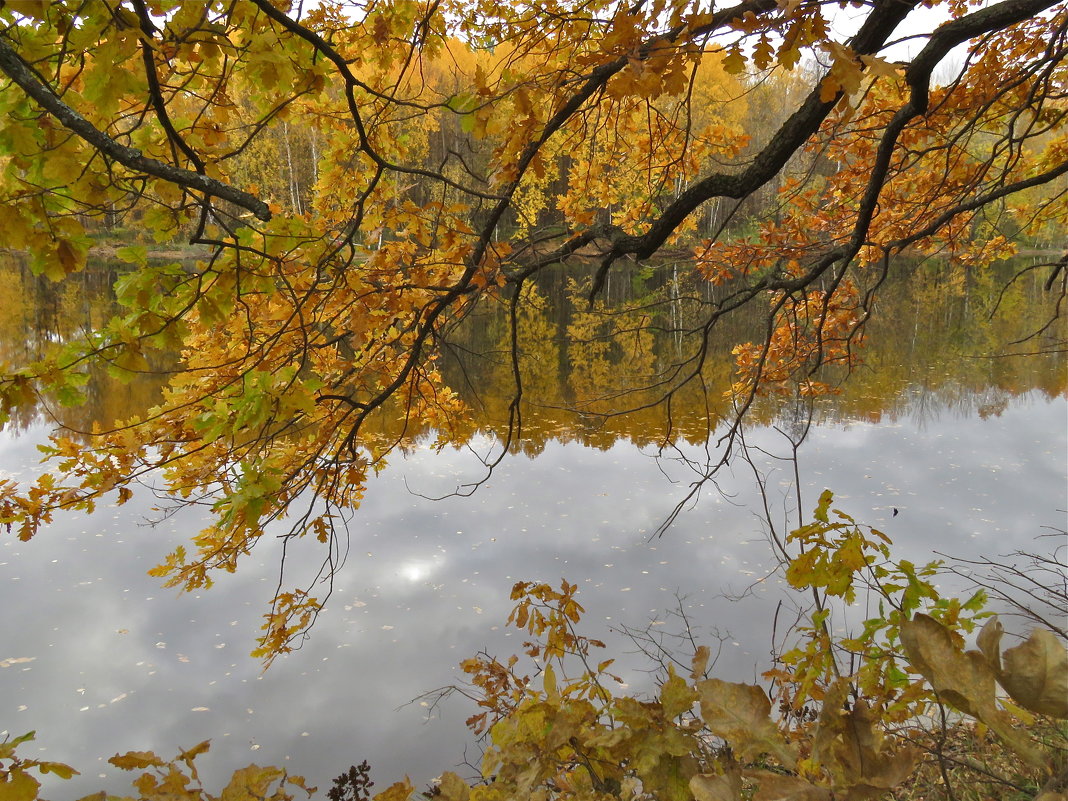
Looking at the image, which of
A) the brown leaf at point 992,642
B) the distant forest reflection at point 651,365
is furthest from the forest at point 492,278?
the distant forest reflection at point 651,365

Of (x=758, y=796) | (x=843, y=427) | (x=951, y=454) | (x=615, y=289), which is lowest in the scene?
(x=758, y=796)

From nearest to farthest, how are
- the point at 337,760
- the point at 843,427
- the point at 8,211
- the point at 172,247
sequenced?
1. the point at 8,211
2. the point at 337,760
3. the point at 843,427
4. the point at 172,247

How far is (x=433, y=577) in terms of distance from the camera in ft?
19.7

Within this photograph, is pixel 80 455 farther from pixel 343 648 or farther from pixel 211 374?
pixel 343 648

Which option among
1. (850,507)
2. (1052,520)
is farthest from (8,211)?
(1052,520)

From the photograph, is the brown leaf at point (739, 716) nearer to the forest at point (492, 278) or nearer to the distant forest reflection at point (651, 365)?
the forest at point (492, 278)

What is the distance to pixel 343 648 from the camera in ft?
16.6

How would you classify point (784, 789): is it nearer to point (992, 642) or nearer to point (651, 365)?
point (992, 642)

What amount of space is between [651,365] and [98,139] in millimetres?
12279

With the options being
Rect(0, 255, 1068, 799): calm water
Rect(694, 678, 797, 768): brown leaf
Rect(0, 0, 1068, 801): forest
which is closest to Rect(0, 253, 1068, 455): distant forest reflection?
Rect(0, 255, 1068, 799): calm water

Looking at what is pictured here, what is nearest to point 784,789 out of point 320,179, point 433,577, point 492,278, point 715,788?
point 715,788

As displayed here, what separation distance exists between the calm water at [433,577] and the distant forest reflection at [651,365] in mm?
274

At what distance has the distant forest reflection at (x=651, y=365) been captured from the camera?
941 centimetres

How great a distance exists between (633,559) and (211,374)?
4.41 metres
